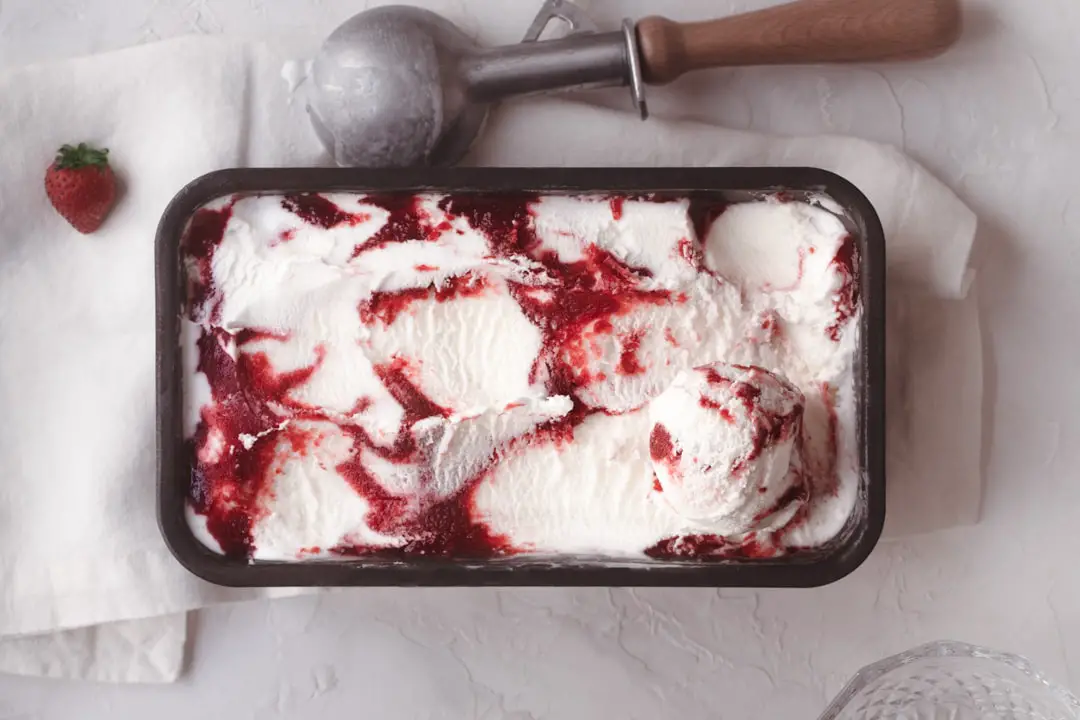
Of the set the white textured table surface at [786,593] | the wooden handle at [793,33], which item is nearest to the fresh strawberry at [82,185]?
the white textured table surface at [786,593]

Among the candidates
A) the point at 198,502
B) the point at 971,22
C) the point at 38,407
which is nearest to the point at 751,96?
the point at 971,22

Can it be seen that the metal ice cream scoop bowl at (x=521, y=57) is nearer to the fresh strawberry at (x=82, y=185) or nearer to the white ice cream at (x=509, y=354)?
the white ice cream at (x=509, y=354)

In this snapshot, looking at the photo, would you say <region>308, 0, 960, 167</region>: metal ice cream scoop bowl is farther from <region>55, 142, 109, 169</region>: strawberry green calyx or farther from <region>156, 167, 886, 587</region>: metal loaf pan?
<region>55, 142, 109, 169</region>: strawberry green calyx

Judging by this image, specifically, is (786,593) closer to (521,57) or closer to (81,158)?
(521,57)

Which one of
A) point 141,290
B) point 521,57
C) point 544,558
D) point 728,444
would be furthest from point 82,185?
point 728,444

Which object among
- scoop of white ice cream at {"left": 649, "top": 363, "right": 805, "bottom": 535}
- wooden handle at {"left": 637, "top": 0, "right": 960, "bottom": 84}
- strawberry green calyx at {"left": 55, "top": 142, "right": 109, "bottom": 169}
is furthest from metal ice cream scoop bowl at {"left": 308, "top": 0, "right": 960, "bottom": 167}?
scoop of white ice cream at {"left": 649, "top": 363, "right": 805, "bottom": 535}

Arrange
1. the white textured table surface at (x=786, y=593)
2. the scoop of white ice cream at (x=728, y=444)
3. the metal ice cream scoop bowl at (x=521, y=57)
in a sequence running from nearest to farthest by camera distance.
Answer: the scoop of white ice cream at (x=728, y=444) < the metal ice cream scoop bowl at (x=521, y=57) < the white textured table surface at (x=786, y=593)
